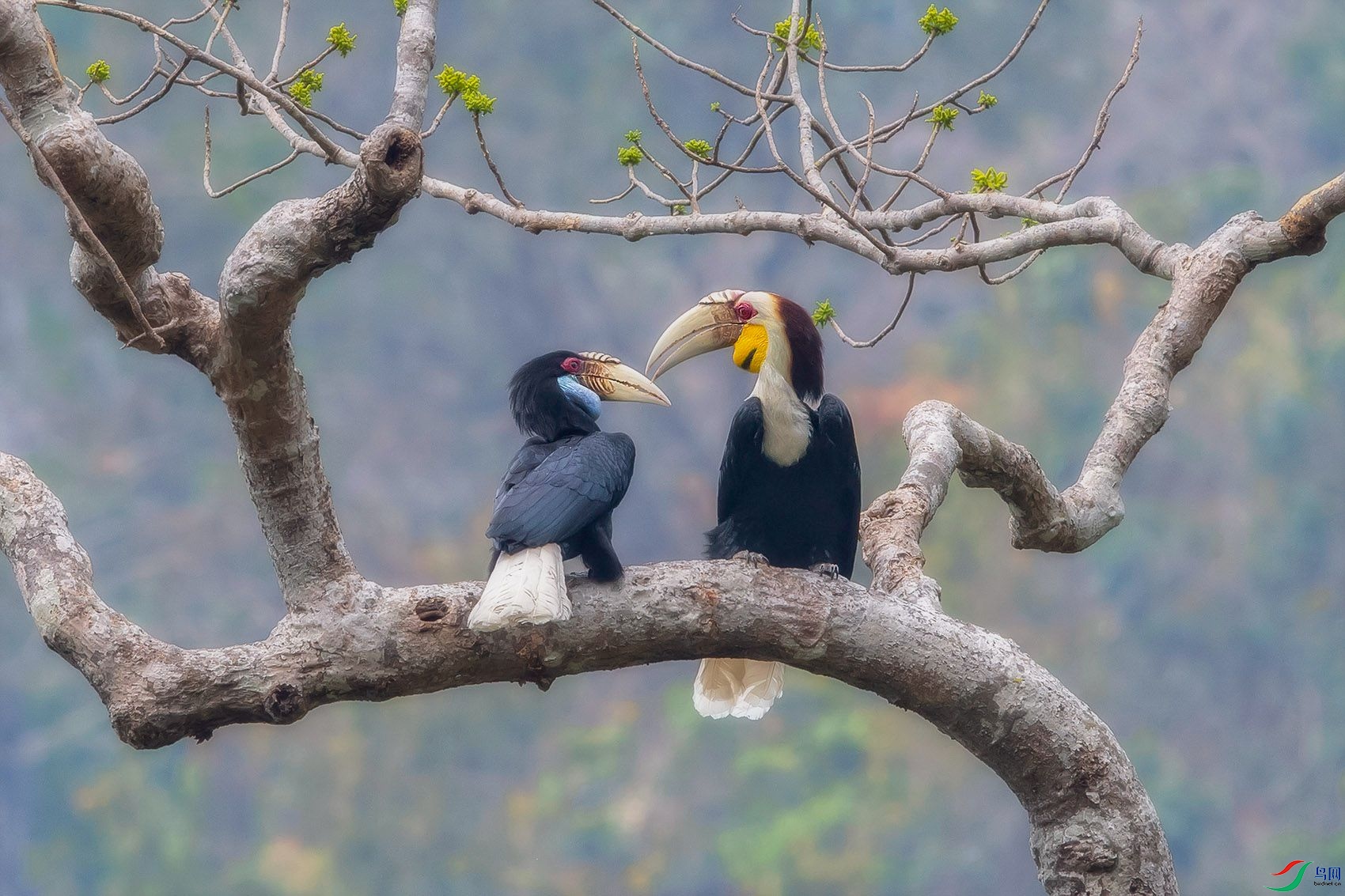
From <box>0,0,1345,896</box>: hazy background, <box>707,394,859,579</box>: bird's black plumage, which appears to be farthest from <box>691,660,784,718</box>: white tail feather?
<box>0,0,1345,896</box>: hazy background

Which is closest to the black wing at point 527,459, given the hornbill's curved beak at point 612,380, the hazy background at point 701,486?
the hornbill's curved beak at point 612,380

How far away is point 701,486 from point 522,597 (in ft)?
27.8

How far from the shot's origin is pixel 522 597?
7.14ft

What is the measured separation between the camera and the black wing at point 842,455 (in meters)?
3.25

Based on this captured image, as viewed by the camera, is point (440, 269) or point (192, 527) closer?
point (192, 527)

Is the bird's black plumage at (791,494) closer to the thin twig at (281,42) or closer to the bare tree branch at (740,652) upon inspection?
the bare tree branch at (740,652)

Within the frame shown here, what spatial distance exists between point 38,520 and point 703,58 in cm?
987

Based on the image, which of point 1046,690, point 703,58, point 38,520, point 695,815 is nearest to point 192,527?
point 695,815

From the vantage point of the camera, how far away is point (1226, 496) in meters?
10.4

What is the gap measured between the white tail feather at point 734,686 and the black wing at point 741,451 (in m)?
0.39

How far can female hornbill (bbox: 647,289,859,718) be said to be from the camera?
3.21m

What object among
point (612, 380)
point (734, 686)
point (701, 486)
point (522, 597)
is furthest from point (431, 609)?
point (701, 486)

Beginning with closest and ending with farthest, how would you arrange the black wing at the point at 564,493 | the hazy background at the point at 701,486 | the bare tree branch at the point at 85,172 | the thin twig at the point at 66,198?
the thin twig at the point at 66,198 < the bare tree branch at the point at 85,172 < the black wing at the point at 564,493 < the hazy background at the point at 701,486

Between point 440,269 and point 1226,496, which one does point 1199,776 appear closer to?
point 1226,496
